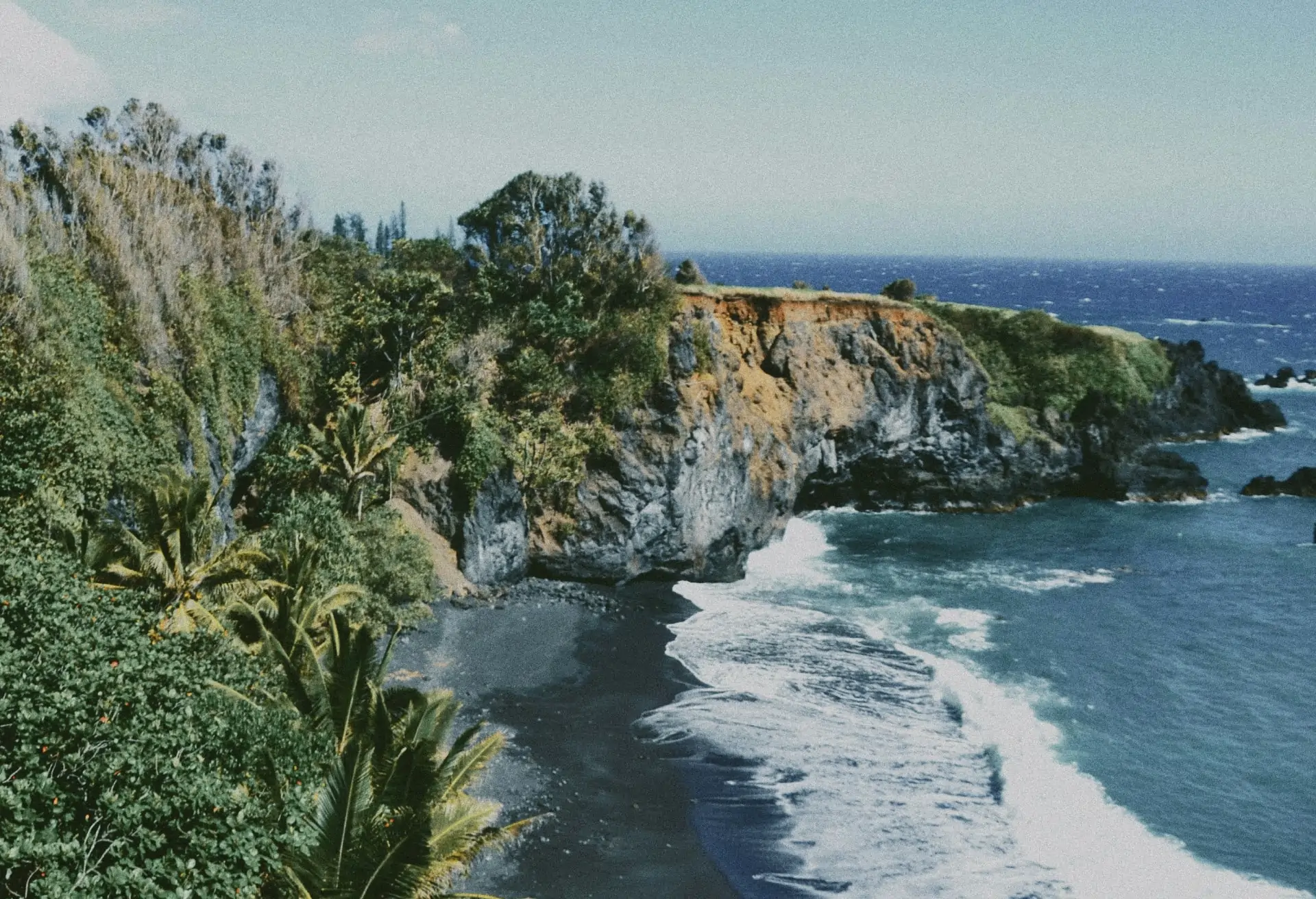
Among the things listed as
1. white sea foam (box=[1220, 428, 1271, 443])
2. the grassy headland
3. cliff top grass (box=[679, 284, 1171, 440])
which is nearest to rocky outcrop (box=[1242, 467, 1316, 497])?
cliff top grass (box=[679, 284, 1171, 440])

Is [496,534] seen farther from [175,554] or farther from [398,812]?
[398,812]

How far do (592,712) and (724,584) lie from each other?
1495 centimetres

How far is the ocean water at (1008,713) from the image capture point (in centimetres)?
2297

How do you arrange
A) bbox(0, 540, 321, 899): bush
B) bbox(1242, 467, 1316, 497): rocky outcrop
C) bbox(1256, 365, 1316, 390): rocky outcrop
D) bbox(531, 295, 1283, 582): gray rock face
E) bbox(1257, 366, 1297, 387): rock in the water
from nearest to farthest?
1. bbox(0, 540, 321, 899): bush
2. bbox(531, 295, 1283, 582): gray rock face
3. bbox(1242, 467, 1316, 497): rocky outcrop
4. bbox(1257, 366, 1297, 387): rock in the water
5. bbox(1256, 365, 1316, 390): rocky outcrop

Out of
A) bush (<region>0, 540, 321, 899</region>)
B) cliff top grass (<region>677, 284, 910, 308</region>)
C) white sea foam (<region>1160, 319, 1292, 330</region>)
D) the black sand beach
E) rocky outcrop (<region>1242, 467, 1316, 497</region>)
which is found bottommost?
the black sand beach

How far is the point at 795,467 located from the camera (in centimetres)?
4975

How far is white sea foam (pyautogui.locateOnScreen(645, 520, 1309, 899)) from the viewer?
22.3 metres

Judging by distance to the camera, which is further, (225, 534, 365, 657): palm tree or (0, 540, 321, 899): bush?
(225, 534, 365, 657): palm tree

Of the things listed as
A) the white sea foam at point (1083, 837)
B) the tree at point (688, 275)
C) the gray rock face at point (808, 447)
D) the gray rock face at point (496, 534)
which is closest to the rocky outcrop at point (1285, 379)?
the gray rock face at point (808, 447)

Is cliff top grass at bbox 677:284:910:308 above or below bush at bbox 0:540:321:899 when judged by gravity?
above

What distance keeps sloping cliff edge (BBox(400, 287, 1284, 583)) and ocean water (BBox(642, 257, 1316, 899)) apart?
3955mm

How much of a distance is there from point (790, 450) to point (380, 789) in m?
37.7

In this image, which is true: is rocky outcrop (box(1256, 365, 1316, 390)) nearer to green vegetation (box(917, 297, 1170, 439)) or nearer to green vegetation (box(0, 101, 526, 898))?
green vegetation (box(917, 297, 1170, 439))

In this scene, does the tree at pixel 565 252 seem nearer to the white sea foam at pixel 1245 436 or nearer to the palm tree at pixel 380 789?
the palm tree at pixel 380 789
